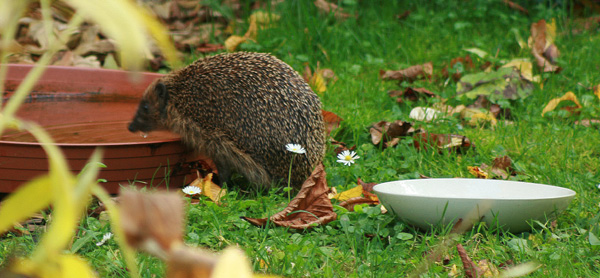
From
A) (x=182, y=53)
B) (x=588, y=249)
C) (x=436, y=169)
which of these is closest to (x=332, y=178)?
(x=436, y=169)

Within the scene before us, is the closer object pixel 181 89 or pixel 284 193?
pixel 284 193

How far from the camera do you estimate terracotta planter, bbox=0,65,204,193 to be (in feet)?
9.76

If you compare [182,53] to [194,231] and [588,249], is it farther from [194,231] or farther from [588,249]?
[588,249]

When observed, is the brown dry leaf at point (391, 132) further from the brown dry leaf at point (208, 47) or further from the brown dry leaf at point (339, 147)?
the brown dry leaf at point (208, 47)

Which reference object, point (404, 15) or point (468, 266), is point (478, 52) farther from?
point (468, 266)

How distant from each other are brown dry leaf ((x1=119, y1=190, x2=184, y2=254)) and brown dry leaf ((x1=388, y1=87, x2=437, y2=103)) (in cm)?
424

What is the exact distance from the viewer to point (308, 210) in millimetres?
2881

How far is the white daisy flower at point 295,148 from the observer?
325cm

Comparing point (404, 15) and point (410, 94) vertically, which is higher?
point (404, 15)

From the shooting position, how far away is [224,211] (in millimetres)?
2885

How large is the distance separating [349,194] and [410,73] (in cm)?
214

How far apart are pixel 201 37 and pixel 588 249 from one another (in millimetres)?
4319

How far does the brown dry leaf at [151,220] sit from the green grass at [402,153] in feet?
1.94

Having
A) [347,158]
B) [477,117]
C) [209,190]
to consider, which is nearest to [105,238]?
[209,190]
